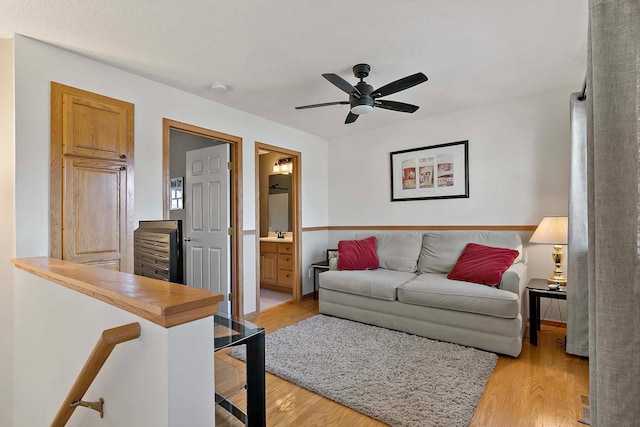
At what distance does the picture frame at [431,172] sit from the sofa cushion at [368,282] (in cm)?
110

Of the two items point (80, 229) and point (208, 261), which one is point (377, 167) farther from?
point (80, 229)

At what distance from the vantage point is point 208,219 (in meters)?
3.82

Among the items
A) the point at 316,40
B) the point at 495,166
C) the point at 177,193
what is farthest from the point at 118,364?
the point at 177,193

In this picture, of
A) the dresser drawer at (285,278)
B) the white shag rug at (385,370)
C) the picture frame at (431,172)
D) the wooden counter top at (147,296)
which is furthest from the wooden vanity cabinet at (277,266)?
the wooden counter top at (147,296)

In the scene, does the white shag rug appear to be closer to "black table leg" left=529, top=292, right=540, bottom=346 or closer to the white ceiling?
"black table leg" left=529, top=292, right=540, bottom=346

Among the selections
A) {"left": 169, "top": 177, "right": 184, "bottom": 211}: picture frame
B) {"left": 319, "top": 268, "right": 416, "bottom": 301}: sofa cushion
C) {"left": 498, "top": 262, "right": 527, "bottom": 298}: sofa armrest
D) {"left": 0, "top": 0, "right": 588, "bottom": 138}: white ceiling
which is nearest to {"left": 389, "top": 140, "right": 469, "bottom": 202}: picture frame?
{"left": 0, "top": 0, "right": 588, "bottom": 138}: white ceiling

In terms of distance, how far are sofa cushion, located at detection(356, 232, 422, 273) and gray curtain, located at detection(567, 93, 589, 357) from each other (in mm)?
1503

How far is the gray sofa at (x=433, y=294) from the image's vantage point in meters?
2.65

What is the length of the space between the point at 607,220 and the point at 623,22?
46cm

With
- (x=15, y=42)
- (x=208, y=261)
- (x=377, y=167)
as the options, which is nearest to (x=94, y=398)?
(x=15, y=42)

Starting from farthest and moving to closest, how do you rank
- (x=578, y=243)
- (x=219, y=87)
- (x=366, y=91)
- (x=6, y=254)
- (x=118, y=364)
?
(x=219, y=87)
(x=366, y=91)
(x=578, y=243)
(x=6, y=254)
(x=118, y=364)

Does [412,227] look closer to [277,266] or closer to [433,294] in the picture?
[433,294]

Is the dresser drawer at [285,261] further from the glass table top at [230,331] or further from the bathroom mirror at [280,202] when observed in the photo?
the glass table top at [230,331]

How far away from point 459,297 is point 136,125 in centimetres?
312
